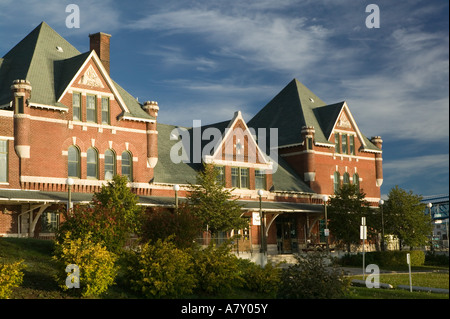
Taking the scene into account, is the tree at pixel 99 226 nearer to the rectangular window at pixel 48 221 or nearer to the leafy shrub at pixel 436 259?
the rectangular window at pixel 48 221

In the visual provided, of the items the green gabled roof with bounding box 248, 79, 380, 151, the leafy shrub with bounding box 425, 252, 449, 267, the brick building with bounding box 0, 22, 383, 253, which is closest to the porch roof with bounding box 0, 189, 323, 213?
the brick building with bounding box 0, 22, 383, 253

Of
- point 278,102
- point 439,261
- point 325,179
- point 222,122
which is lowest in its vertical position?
point 439,261

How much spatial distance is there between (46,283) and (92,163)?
18.8 m

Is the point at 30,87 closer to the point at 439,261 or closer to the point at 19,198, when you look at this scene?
the point at 19,198

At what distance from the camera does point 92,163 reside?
135 ft

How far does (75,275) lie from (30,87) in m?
19.4

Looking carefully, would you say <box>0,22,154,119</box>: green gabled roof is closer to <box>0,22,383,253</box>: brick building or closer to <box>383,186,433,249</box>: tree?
<box>0,22,383,253</box>: brick building

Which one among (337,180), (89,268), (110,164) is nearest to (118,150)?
(110,164)

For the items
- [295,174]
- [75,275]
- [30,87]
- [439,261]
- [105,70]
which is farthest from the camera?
[295,174]

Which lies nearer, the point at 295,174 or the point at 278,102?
the point at 295,174

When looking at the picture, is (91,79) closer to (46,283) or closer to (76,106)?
(76,106)

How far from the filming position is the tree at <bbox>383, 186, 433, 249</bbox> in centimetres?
5206

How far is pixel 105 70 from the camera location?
42188 mm

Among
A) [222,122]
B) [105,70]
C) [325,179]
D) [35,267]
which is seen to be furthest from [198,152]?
[35,267]
